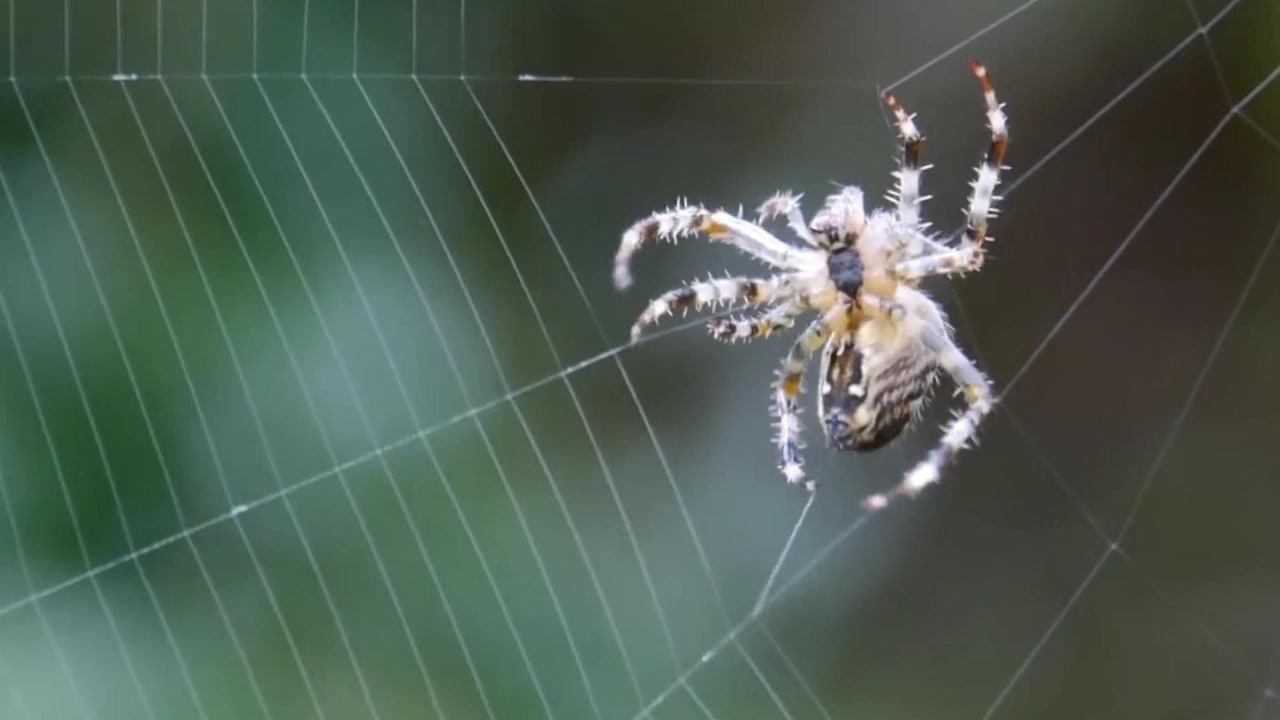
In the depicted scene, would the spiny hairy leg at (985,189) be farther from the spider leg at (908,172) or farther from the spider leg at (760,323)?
the spider leg at (760,323)

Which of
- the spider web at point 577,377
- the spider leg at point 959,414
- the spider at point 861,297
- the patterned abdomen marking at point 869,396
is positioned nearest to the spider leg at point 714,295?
the spider at point 861,297

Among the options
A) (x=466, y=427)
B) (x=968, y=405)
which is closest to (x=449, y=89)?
(x=466, y=427)

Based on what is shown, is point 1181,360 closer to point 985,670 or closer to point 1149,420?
point 1149,420

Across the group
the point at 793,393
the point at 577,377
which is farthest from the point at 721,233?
→ the point at 577,377

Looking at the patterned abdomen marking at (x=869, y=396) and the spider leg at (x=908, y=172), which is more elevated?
the spider leg at (x=908, y=172)

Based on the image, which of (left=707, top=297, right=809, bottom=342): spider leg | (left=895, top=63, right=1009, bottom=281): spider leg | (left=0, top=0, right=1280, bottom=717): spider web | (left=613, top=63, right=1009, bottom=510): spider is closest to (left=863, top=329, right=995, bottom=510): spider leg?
(left=613, top=63, right=1009, bottom=510): spider

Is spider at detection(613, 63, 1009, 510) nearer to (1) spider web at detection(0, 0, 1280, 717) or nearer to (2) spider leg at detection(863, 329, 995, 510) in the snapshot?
(2) spider leg at detection(863, 329, 995, 510)
